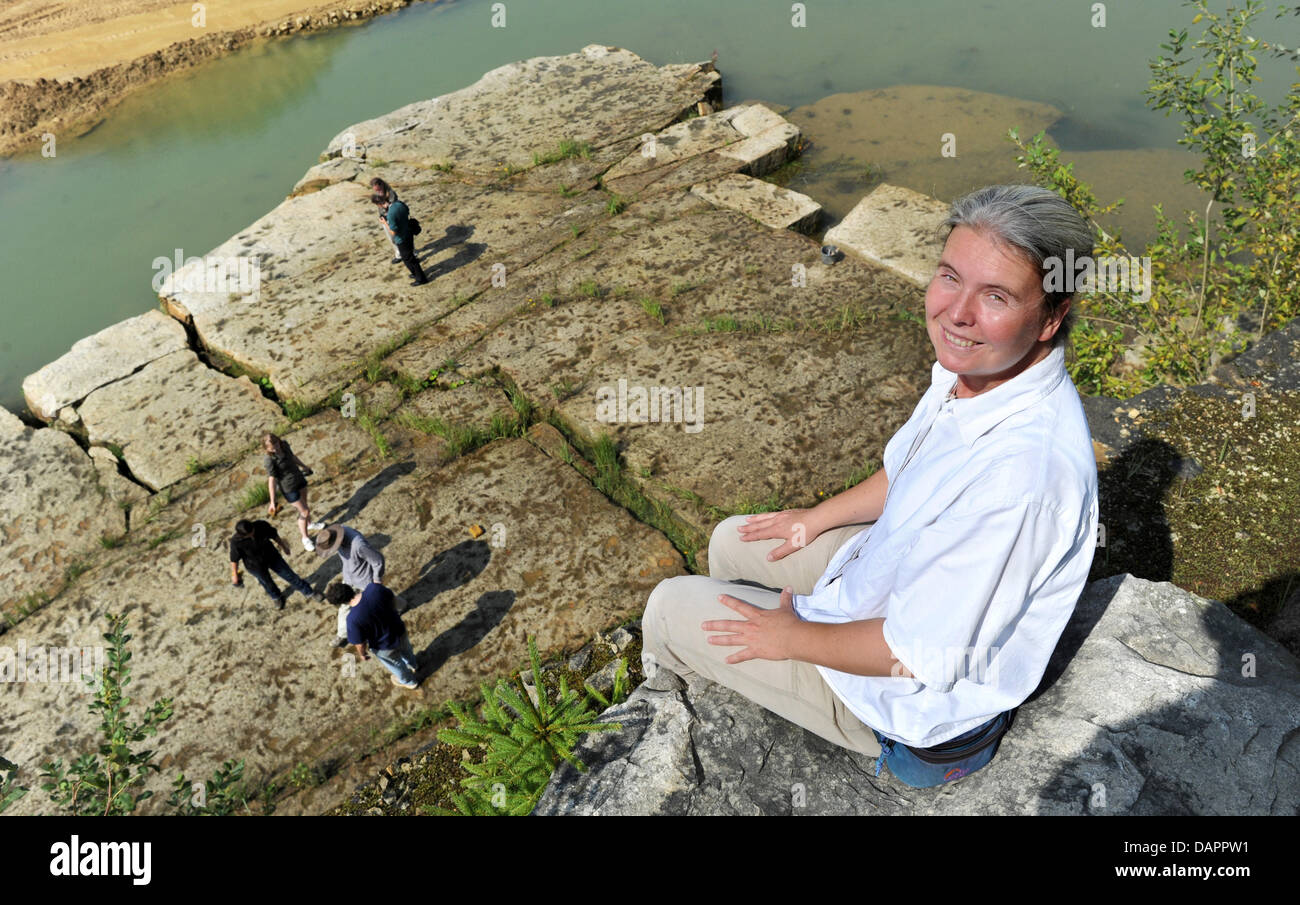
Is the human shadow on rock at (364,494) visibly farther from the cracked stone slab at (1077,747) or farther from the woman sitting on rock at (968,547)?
the woman sitting on rock at (968,547)

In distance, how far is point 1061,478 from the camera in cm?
170

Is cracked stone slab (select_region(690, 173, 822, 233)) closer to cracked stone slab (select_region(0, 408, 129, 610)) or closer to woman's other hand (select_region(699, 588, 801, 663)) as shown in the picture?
woman's other hand (select_region(699, 588, 801, 663))

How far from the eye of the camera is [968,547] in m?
1.69

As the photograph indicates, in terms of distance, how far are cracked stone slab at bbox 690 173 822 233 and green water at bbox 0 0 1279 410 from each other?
308 centimetres

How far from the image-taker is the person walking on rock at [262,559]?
4176 millimetres

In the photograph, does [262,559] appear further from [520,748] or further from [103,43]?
[103,43]

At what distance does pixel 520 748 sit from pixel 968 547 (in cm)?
176

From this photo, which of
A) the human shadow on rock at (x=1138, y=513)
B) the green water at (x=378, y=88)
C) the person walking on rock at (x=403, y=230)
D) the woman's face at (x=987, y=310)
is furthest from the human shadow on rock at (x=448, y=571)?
the green water at (x=378, y=88)

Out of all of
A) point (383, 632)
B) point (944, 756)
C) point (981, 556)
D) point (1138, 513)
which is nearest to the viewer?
point (981, 556)

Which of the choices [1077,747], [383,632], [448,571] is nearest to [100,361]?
[448,571]

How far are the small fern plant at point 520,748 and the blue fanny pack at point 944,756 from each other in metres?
0.89

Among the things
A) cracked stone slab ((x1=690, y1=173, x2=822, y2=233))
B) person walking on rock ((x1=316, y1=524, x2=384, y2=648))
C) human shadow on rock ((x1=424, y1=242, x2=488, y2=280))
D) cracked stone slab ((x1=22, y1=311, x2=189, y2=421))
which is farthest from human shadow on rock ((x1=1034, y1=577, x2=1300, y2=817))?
cracked stone slab ((x1=22, y1=311, x2=189, y2=421))

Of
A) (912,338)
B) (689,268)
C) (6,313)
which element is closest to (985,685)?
(912,338)
